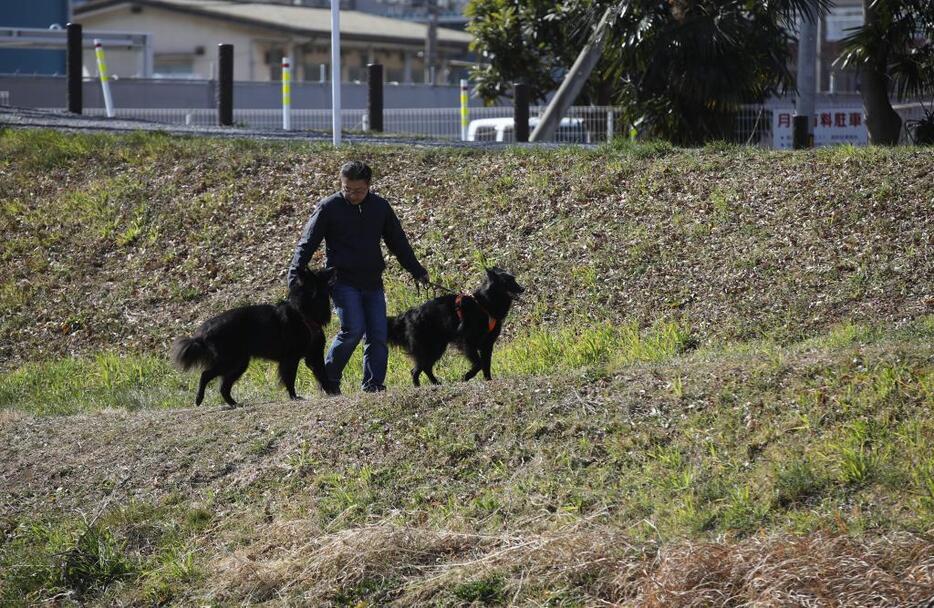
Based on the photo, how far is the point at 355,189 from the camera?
8.90m

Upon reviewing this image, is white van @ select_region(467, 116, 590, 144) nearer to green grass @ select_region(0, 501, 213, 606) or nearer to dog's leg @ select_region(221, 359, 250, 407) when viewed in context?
dog's leg @ select_region(221, 359, 250, 407)

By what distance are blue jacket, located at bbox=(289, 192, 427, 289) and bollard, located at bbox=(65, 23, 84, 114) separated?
13.4 m

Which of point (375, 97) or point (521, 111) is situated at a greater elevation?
point (375, 97)

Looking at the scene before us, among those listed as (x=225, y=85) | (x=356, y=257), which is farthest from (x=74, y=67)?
(x=356, y=257)

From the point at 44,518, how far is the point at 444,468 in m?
2.65

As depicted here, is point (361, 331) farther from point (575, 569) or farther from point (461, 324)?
point (575, 569)

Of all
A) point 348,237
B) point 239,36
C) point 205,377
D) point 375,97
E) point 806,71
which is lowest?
point 205,377

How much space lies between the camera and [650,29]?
680 inches

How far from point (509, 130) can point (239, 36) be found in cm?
2602

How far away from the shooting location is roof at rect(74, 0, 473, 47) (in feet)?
151

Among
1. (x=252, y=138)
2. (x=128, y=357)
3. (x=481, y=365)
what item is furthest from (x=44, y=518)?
(x=252, y=138)

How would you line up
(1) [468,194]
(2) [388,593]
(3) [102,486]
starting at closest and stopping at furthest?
(2) [388,593], (3) [102,486], (1) [468,194]

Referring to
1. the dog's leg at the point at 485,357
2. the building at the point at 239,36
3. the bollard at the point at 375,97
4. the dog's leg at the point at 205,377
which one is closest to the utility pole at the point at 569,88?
the bollard at the point at 375,97

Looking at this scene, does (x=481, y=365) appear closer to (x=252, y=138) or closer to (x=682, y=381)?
(x=682, y=381)
